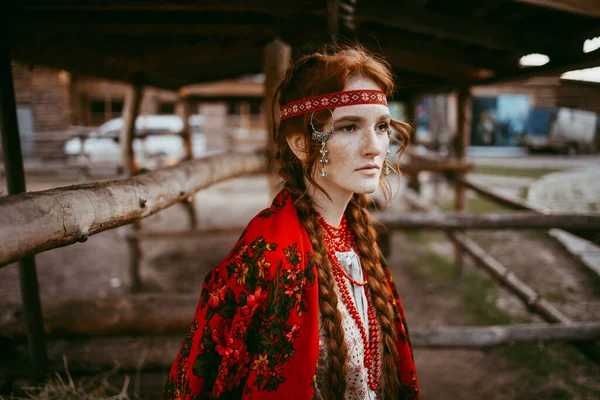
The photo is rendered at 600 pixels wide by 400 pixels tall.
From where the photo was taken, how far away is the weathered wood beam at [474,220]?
2967 mm

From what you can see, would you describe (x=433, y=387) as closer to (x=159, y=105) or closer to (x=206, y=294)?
(x=206, y=294)

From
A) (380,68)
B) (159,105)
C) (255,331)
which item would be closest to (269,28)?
(380,68)

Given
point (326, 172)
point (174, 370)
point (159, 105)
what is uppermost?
point (159, 105)

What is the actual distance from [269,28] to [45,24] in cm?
136

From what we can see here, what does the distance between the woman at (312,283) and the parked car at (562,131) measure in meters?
14.0

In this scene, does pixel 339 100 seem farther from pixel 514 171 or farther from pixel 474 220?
pixel 514 171

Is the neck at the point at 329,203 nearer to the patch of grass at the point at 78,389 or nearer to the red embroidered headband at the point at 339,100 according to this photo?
the red embroidered headband at the point at 339,100

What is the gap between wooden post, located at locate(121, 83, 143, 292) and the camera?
16.2 ft

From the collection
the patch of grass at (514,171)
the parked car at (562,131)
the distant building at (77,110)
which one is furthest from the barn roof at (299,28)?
the parked car at (562,131)

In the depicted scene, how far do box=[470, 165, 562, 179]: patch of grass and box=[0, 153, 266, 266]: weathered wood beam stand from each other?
40.8 ft

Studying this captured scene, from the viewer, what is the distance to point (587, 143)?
14805 millimetres

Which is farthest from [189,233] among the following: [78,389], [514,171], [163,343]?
[514,171]

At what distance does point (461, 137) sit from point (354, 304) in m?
4.61

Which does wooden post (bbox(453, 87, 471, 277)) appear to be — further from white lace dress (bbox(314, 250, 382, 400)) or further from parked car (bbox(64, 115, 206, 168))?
parked car (bbox(64, 115, 206, 168))
